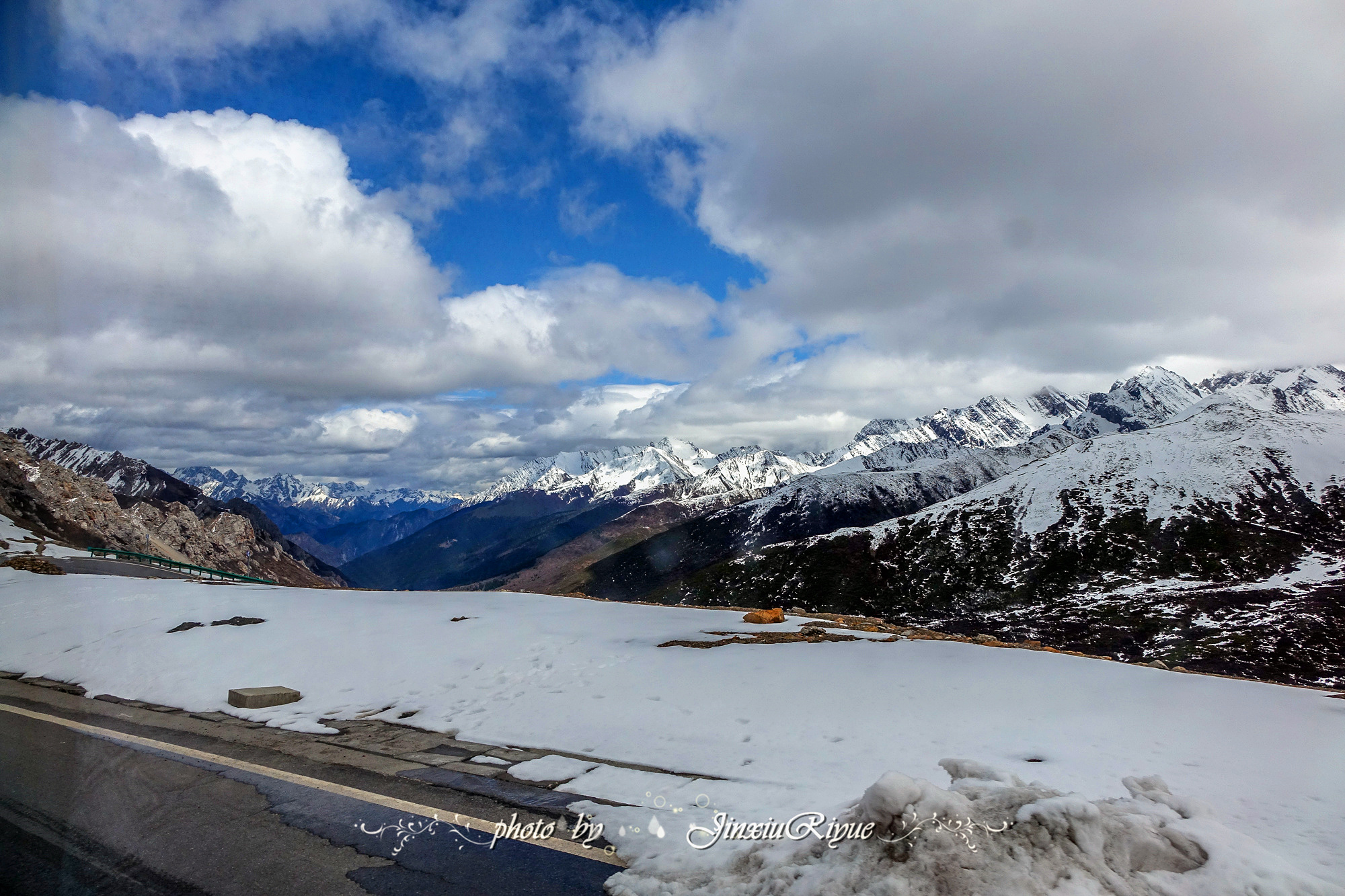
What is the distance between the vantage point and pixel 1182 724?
10.1m

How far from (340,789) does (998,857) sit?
7.48m

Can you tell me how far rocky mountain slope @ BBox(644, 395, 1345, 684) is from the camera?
94562 millimetres

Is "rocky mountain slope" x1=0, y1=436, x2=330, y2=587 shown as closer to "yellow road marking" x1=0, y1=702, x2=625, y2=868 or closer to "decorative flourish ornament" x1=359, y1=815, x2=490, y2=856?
"yellow road marking" x1=0, y1=702, x2=625, y2=868

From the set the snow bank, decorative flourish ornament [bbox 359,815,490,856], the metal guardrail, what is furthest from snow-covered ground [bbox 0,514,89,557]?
the snow bank

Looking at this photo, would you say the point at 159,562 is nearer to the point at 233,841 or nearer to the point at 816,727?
the point at 233,841

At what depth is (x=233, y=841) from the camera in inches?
254

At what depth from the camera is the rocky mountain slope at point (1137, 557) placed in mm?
94562

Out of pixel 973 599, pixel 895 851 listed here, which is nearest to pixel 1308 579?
pixel 973 599

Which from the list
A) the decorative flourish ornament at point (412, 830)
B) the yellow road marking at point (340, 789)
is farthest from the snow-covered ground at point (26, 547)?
the decorative flourish ornament at point (412, 830)

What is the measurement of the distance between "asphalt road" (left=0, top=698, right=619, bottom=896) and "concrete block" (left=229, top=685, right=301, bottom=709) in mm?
3094

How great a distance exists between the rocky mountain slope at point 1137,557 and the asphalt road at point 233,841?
103 metres

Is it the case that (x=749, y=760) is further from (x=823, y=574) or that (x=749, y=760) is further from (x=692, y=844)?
(x=823, y=574)

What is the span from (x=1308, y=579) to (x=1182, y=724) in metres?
148

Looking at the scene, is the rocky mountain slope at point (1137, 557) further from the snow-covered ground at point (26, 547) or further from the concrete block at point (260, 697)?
the snow-covered ground at point (26, 547)
